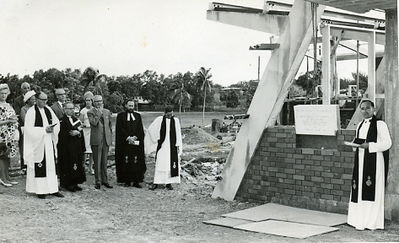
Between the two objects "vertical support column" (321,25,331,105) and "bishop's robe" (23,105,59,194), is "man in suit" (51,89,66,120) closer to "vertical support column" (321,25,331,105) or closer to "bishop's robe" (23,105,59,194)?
"bishop's robe" (23,105,59,194)

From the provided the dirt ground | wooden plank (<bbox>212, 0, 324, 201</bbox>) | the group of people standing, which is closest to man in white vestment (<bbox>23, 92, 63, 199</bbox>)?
the group of people standing

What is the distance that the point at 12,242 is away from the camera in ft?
20.1

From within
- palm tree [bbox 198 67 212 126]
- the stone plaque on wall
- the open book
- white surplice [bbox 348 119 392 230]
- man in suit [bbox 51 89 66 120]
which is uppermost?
palm tree [bbox 198 67 212 126]

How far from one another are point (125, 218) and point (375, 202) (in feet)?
11.6

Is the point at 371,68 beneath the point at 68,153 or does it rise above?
above

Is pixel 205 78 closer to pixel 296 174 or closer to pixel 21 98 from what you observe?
pixel 21 98

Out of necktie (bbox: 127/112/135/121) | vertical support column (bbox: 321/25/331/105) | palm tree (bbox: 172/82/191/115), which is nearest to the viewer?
vertical support column (bbox: 321/25/331/105)

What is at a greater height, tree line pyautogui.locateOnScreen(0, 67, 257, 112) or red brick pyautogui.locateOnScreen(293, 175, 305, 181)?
tree line pyautogui.locateOnScreen(0, 67, 257, 112)

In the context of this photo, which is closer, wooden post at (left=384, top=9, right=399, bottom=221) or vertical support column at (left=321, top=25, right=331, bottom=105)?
wooden post at (left=384, top=9, right=399, bottom=221)

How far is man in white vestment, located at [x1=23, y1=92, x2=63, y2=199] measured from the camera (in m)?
9.05

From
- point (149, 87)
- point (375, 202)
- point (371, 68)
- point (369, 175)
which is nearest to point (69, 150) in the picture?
point (369, 175)

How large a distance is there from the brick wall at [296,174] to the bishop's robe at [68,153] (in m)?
3.03

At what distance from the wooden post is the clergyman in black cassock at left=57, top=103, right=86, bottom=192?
17.7 ft

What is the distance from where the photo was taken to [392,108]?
7414 millimetres
